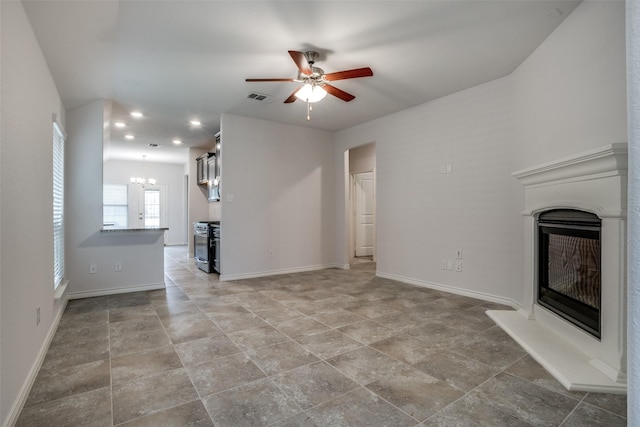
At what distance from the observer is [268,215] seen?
18.1ft

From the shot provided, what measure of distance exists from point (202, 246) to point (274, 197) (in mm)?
1744

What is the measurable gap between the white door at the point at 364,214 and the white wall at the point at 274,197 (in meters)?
1.51

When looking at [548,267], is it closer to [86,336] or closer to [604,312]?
[604,312]

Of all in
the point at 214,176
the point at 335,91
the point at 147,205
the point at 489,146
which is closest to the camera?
the point at 335,91

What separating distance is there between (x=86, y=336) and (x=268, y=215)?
308 centimetres

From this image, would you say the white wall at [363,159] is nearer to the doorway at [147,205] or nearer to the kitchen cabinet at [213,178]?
the kitchen cabinet at [213,178]

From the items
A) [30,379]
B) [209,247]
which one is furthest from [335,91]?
[209,247]

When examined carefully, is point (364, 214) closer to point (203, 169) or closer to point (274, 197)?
point (274, 197)

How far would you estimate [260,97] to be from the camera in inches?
171

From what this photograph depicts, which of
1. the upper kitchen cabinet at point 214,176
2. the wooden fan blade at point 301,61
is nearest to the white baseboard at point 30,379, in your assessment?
the wooden fan blade at point 301,61

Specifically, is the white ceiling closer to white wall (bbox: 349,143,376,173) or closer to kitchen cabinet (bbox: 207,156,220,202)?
kitchen cabinet (bbox: 207,156,220,202)

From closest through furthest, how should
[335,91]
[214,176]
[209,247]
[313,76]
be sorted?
[313,76], [335,91], [209,247], [214,176]

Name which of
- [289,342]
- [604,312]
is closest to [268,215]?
[289,342]

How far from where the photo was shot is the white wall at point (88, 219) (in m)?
4.10
